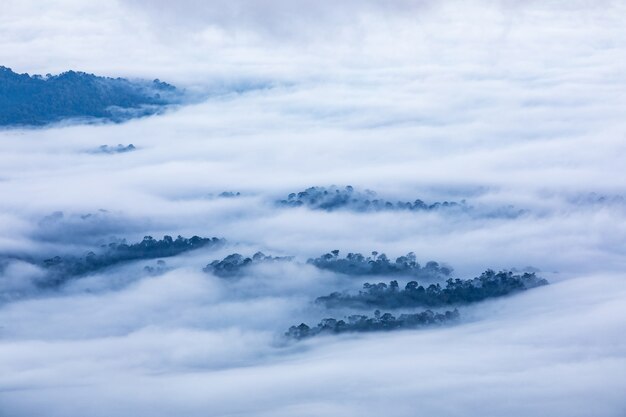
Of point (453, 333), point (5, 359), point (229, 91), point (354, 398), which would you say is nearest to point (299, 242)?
point (453, 333)

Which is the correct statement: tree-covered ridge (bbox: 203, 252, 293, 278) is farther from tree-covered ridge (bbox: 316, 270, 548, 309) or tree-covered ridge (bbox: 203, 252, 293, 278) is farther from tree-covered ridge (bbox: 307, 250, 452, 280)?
tree-covered ridge (bbox: 316, 270, 548, 309)

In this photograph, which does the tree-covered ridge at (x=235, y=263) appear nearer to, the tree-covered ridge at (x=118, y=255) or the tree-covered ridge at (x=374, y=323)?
the tree-covered ridge at (x=118, y=255)

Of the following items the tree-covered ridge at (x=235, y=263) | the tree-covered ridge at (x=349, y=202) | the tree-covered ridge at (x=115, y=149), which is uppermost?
the tree-covered ridge at (x=115, y=149)

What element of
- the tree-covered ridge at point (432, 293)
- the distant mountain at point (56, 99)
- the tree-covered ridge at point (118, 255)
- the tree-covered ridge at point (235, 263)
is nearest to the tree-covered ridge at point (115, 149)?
the distant mountain at point (56, 99)

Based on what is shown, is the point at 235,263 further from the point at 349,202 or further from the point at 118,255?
the point at 349,202

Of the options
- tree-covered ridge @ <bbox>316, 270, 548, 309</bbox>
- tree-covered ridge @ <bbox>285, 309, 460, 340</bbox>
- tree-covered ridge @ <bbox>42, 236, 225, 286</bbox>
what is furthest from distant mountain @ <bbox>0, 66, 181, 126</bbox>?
tree-covered ridge @ <bbox>285, 309, 460, 340</bbox>

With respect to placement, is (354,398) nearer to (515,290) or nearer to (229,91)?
(515,290)

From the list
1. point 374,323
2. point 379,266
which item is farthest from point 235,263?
point 374,323
